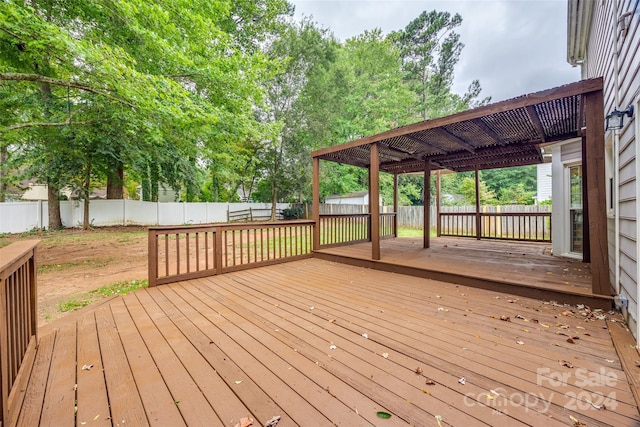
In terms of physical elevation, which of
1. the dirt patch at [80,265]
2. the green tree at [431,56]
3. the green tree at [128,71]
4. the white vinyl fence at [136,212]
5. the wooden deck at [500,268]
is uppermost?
the green tree at [431,56]

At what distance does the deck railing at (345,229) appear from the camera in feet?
21.3

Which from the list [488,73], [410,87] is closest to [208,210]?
[410,87]

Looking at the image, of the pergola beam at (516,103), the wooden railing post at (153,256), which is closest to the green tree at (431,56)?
the pergola beam at (516,103)

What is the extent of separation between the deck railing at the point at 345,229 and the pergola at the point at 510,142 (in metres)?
0.53

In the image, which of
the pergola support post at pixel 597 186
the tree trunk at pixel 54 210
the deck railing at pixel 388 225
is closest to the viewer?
the pergola support post at pixel 597 186

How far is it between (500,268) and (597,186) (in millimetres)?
1883

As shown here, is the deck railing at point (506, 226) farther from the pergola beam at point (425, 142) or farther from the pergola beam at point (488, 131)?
the pergola beam at point (425, 142)

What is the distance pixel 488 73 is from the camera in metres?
17.6

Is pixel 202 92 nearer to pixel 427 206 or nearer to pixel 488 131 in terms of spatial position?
pixel 427 206

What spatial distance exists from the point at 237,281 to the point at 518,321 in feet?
11.4

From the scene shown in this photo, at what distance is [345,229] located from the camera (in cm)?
709

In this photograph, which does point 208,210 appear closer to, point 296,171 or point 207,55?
point 296,171

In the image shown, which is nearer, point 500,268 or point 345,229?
point 500,268

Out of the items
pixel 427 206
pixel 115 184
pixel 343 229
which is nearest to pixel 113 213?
pixel 115 184
